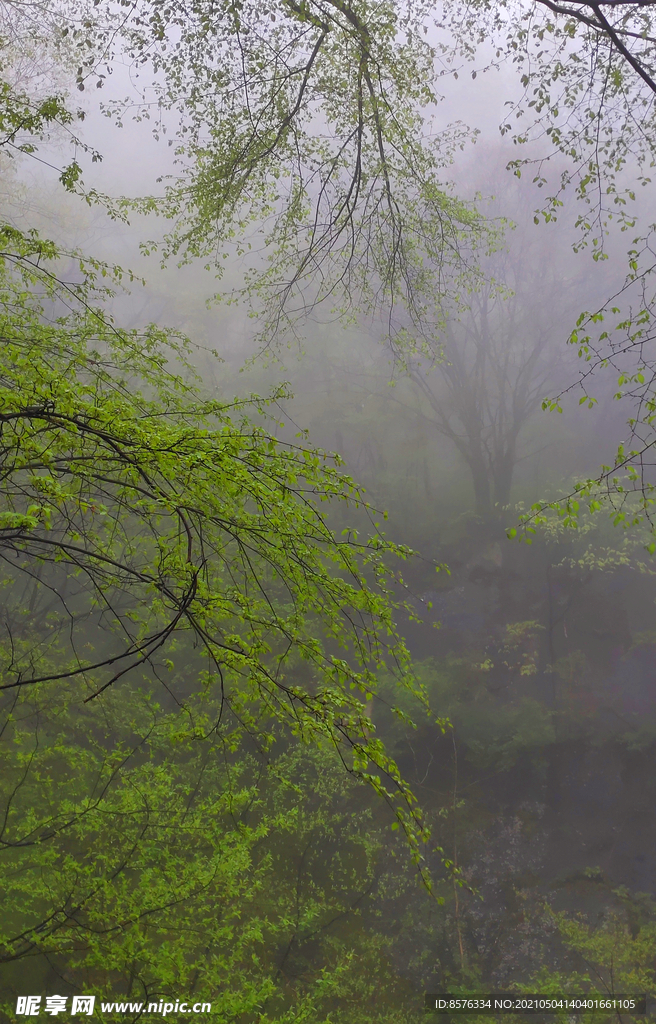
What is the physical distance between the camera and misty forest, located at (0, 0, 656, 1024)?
2830 millimetres

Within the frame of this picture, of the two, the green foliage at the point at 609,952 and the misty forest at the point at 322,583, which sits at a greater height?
the misty forest at the point at 322,583

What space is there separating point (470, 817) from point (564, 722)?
2641 millimetres

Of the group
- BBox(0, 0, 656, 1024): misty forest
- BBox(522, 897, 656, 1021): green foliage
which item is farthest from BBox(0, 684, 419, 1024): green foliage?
BBox(522, 897, 656, 1021): green foliage

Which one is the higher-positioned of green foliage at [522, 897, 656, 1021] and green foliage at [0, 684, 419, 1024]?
green foliage at [0, 684, 419, 1024]

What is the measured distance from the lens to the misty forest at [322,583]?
2.83 metres

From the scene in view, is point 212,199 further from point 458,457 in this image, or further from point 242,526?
point 458,457

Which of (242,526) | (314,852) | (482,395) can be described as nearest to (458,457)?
(482,395)

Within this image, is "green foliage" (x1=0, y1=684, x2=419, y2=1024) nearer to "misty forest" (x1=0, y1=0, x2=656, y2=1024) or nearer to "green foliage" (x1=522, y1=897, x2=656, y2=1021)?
"misty forest" (x1=0, y1=0, x2=656, y2=1024)

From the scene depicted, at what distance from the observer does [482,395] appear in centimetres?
1596

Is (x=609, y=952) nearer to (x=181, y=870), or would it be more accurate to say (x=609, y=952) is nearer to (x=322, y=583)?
(x=181, y=870)

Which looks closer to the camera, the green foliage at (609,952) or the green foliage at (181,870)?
the green foliage at (181,870)

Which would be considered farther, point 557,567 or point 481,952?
point 557,567

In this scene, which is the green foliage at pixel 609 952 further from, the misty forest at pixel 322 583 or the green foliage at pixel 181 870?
the green foliage at pixel 181 870

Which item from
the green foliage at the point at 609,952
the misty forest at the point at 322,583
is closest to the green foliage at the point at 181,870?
the misty forest at the point at 322,583
